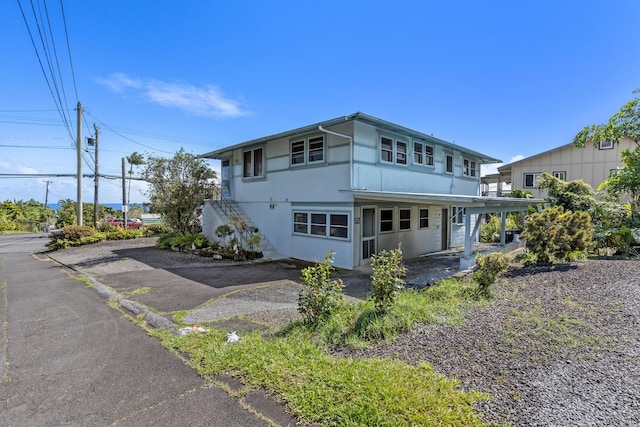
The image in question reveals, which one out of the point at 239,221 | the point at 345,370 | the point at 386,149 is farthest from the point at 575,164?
the point at 345,370

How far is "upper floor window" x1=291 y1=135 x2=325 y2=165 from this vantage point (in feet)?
38.5

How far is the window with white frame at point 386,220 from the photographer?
12.0 m

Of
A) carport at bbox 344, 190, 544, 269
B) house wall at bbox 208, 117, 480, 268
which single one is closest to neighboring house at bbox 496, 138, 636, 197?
house wall at bbox 208, 117, 480, 268

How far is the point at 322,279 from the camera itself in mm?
5414

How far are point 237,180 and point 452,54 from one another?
11.9 meters

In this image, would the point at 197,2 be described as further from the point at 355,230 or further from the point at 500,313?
the point at 500,313

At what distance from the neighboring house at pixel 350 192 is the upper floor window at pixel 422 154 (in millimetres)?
45

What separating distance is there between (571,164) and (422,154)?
17.3m

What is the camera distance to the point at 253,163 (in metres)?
Answer: 15.1

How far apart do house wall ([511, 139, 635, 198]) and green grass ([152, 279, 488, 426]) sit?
24.1 meters

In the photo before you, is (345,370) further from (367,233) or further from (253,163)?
(253,163)

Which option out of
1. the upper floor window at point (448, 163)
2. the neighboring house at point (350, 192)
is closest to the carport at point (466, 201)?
the neighboring house at point (350, 192)

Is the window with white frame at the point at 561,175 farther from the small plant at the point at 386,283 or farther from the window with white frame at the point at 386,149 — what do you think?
the small plant at the point at 386,283

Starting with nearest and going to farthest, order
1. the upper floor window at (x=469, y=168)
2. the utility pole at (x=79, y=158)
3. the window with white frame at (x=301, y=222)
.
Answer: the window with white frame at (x=301, y=222) → the upper floor window at (x=469, y=168) → the utility pole at (x=79, y=158)
